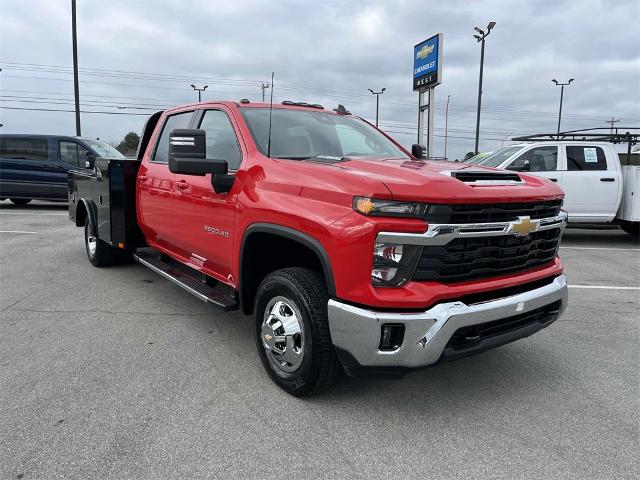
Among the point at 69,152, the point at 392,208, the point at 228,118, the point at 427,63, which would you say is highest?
the point at 427,63

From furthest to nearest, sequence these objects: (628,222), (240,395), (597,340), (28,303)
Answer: (628,222), (28,303), (597,340), (240,395)

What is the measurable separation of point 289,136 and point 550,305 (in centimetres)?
219

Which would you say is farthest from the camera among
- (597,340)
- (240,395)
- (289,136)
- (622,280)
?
(622,280)

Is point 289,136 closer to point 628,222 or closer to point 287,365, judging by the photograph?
point 287,365

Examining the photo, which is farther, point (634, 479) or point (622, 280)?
point (622, 280)

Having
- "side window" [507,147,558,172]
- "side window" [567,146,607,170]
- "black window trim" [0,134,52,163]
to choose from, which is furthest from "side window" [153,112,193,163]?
"black window trim" [0,134,52,163]

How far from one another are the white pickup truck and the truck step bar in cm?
635

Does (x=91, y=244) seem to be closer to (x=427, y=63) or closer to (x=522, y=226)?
(x=522, y=226)

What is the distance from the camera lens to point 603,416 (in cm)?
297

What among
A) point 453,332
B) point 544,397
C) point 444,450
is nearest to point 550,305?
point 544,397

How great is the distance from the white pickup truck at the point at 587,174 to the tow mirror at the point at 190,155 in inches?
270

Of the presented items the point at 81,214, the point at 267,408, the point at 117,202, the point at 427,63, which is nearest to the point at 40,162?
the point at 81,214

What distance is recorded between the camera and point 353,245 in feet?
8.61

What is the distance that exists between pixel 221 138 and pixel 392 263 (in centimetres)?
210
